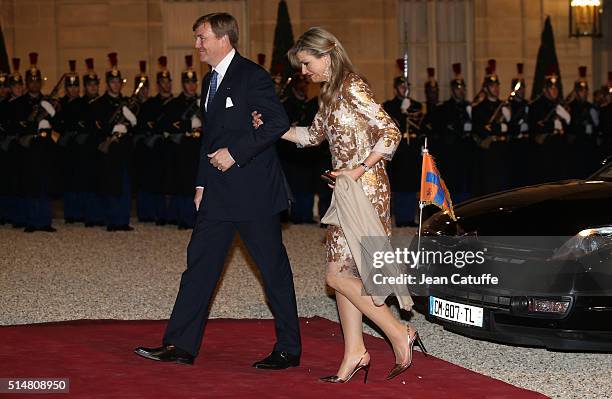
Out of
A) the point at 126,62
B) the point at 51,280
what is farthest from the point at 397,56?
the point at 51,280

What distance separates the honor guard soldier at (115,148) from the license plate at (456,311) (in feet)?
26.1

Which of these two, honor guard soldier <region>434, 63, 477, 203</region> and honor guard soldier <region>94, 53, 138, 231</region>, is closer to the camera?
honor guard soldier <region>94, 53, 138, 231</region>

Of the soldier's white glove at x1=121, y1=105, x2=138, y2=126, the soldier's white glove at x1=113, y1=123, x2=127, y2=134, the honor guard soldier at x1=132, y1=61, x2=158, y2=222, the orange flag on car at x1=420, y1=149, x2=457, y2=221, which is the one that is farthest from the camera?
the honor guard soldier at x1=132, y1=61, x2=158, y2=222

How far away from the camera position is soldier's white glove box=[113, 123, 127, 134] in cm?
1512

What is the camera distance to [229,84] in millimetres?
6738

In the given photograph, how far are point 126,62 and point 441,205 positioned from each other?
14327mm

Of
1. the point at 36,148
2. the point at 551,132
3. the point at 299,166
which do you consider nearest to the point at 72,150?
the point at 36,148

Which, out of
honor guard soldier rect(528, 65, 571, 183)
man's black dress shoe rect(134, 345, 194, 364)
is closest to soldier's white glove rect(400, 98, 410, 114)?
honor guard soldier rect(528, 65, 571, 183)

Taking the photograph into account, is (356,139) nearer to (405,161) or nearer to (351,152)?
(351,152)

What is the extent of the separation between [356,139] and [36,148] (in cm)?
932

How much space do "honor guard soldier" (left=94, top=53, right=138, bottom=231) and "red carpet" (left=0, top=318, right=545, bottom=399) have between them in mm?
6664

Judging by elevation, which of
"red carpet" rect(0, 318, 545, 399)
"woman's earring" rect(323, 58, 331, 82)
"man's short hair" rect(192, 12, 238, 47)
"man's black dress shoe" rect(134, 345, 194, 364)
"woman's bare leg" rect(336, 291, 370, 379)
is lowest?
"red carpet" rect(0, 318, 545, 399)

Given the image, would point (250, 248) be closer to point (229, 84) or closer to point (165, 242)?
point (229, 84)

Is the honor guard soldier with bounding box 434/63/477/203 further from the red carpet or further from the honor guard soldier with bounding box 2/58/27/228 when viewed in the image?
the red carpet
